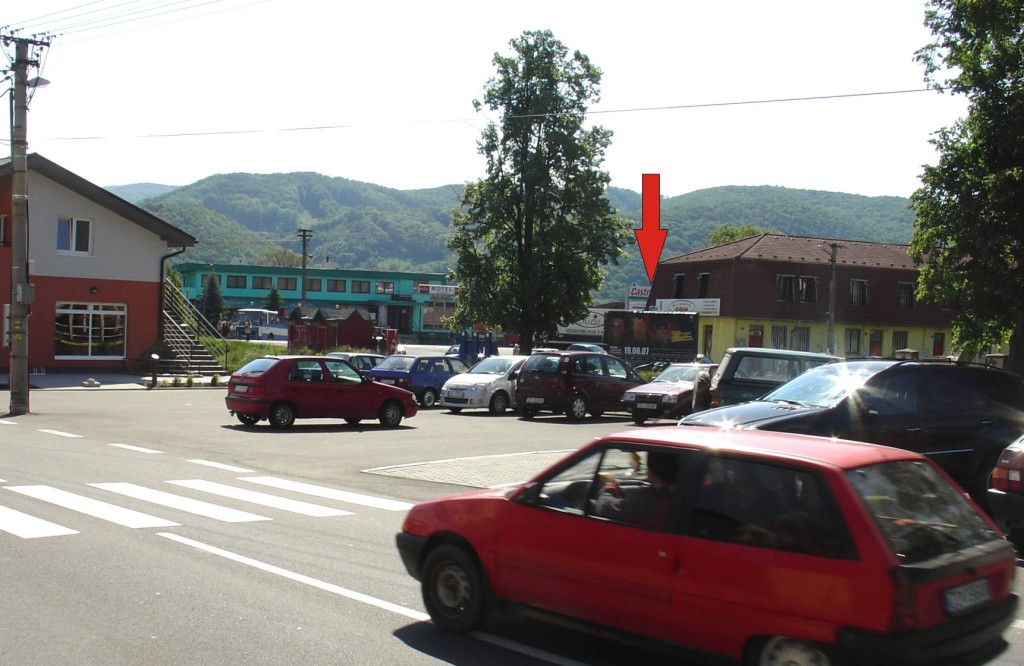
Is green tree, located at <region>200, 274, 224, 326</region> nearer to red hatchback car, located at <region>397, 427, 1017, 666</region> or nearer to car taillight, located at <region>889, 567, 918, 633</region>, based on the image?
red hatchback car, located at <region>397, 427, 1017, 666</region>

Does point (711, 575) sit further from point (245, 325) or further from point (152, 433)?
point (245, 325)

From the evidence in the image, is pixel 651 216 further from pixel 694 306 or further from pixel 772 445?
pixel 694 306

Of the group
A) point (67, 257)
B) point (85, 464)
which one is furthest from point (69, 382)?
point (85, 464)

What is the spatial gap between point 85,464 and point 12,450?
7.97ft

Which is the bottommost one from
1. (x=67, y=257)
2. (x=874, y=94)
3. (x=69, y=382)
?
(x=69, y=382)

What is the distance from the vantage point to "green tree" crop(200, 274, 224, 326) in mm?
97125

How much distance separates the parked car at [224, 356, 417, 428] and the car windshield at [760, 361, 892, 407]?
1182 centimetres

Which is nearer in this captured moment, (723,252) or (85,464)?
(85,464)

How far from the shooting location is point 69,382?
3447 centimetres

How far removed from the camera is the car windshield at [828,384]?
11.4 m

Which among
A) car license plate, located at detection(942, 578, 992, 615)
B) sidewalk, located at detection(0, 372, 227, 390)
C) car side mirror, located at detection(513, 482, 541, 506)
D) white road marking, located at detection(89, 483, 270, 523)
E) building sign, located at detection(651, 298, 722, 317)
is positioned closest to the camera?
car license plate, located at detection(942, 578, 992, 615)

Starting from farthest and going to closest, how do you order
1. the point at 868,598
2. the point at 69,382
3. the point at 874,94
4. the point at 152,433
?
the point at 69,382
the point at 874,94
the point at 152,433
the point at 868,598

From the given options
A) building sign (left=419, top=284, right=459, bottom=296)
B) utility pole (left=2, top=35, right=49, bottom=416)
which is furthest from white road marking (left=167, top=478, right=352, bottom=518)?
building sign (left=419, top=284, right=459, bottom=296)

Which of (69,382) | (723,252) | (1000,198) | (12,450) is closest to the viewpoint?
(12,450)
